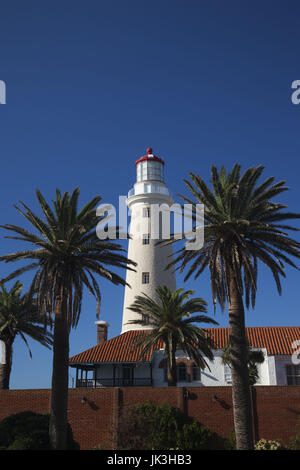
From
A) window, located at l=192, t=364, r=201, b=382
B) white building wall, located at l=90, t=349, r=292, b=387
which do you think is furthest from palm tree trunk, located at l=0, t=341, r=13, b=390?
window, located at l=192, t=364, r=201, b=382

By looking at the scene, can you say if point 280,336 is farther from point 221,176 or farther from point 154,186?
point 221,176

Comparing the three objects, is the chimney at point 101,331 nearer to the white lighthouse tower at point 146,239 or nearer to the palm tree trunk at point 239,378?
the white lighthouse tower at point 146,239

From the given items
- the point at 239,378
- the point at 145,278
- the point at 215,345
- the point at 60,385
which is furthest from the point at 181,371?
the point at 60,385

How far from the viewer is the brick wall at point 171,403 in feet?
109

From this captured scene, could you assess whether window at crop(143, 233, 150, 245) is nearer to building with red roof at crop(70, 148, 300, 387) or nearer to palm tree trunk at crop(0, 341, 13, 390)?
building with red roof at crop(70, 148, 300, 387)

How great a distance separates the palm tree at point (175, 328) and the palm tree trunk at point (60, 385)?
11.3m

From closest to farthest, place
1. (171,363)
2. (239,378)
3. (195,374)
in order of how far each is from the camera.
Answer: (239,378), (171,363), (195,374)

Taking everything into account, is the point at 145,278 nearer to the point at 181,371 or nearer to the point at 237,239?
the point at 181,371

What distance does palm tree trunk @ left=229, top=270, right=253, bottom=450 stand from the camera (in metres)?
25.5

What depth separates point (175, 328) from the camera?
37.9m

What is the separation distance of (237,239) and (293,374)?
20.7 m

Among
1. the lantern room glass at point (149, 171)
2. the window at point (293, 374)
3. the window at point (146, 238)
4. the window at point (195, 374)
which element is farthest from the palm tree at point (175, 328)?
the lantern room glass at point (149, 171)

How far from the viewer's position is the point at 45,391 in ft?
111

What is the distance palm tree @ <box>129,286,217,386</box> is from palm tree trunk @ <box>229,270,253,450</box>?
10162mm
